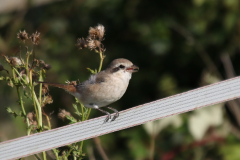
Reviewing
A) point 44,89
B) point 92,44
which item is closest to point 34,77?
point 44,89

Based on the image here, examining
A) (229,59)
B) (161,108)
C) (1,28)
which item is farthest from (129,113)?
(1,28)

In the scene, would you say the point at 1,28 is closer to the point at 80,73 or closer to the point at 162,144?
the point at 80,73

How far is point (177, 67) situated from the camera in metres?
3.74

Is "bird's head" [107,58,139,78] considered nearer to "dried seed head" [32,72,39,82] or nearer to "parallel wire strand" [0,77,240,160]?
"dried seed head" [32,72,39,82]

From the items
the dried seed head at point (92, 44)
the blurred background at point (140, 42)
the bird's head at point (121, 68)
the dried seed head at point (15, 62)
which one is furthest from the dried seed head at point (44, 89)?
the blurred background at point (140, 42)

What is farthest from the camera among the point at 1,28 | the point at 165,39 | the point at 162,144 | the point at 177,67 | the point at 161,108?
the point at 1,28

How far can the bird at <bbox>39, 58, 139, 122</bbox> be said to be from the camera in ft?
6.32

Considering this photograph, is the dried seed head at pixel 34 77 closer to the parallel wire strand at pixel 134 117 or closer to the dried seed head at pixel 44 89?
the dried seed head at pixel 44 89

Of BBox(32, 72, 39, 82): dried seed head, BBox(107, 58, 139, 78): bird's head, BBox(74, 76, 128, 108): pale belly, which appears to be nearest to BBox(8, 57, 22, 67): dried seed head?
BBox(32, 72, 39, 82): dried seed head

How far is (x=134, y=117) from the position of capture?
1.19 m

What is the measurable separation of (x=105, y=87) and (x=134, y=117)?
2.69ft

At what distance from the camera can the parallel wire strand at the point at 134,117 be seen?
3.62ft

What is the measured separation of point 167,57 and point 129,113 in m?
2.61

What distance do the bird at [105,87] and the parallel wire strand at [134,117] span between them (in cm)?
67
